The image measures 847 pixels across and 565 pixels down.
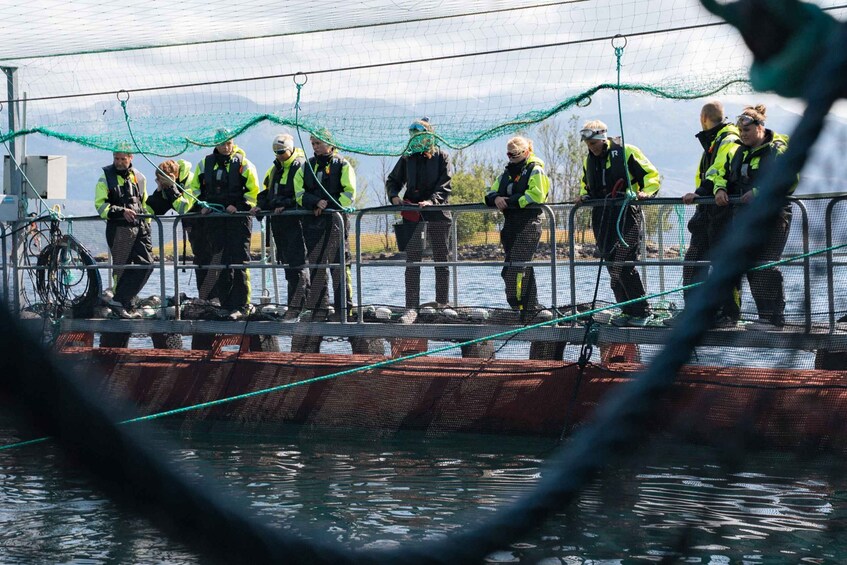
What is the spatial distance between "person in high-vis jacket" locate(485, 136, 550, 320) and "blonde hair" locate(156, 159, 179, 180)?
159 inches

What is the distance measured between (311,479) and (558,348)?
2.59m

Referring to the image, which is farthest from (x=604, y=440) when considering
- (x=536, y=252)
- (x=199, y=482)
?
(x=536, y=252)

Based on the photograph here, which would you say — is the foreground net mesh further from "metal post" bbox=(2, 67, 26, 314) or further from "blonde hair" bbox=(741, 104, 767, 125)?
"blonde hair" bbox=(741, 104, 767, 125)

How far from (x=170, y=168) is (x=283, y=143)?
1670 millimetres

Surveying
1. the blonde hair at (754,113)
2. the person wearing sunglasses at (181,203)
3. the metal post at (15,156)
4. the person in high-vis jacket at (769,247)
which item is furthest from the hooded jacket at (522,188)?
the metal post at (15,156)

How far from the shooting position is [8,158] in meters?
12.7

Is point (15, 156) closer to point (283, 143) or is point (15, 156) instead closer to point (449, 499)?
point (283, 143)

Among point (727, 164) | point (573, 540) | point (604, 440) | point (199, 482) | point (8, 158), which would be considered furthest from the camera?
point (8, 158)

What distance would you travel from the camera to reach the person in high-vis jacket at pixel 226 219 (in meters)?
→ 10.6

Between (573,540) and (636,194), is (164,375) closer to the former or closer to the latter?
(636,194)

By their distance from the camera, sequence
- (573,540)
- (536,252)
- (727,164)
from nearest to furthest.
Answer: (573,540) → (727,164) → (536,252)

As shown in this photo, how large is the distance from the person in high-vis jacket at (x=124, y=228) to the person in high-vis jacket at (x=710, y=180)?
567 centimetres

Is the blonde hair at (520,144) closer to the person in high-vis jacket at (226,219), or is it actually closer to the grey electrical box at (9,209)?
the person in high-vis jacket at (226,219)

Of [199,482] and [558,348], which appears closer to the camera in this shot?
[199,482]
